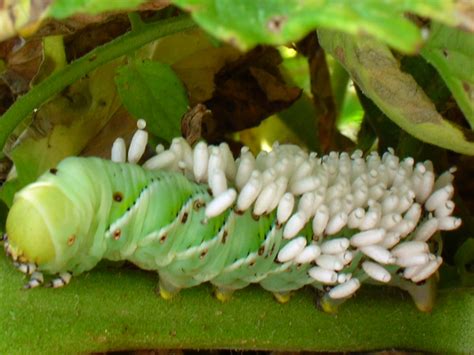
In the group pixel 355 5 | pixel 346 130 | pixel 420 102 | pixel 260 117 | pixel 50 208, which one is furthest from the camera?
pixel 346 130

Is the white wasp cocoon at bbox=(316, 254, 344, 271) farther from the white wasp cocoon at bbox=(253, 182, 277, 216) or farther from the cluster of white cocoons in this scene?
the white wasp cocoon at bbox=(253, 182, 277, 216)

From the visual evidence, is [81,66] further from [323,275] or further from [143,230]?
[323,275]

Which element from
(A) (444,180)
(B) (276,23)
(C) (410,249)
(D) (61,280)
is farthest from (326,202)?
(B) (276,23)

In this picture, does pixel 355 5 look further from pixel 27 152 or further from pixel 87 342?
pixel 27 152

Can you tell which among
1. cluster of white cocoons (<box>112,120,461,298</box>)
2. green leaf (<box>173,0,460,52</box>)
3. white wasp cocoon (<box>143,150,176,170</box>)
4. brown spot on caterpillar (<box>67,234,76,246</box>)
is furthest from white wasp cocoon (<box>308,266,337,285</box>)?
green leaf (<box>173,0,460,52</box>)

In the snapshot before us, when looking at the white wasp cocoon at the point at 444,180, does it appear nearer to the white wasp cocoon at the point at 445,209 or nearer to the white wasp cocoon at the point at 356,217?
the white wasp cocoon at the point at 445,209

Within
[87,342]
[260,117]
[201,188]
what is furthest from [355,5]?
[260,117]

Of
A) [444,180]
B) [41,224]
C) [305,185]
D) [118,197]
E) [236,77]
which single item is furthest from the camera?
[236,77]

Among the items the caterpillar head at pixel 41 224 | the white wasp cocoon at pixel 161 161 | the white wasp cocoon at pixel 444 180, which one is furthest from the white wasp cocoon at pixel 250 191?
the white wasp cocoon at pixel 444 180
